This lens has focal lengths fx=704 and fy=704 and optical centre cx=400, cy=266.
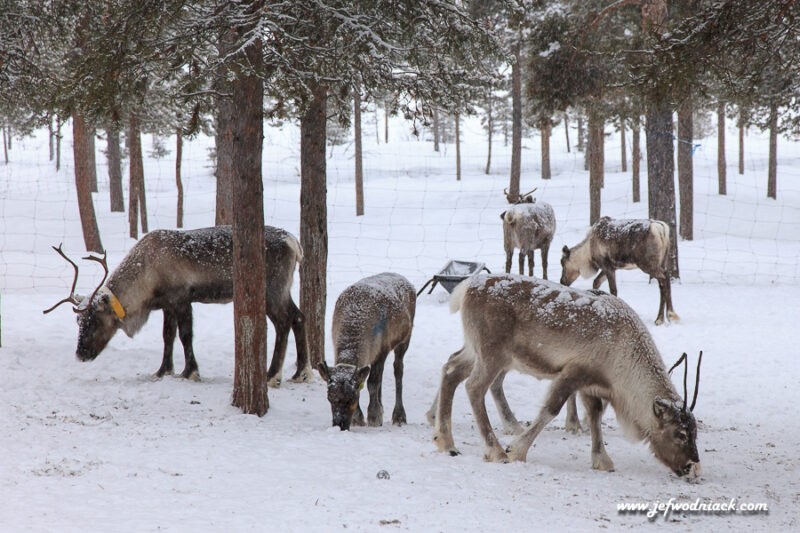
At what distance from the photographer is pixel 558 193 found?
32812 millimetres

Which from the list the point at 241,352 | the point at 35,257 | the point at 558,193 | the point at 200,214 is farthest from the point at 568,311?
the point at 558,193

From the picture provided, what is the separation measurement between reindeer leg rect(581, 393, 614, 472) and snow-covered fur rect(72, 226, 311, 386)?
357 cm

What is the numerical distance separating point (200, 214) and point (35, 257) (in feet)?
43.4

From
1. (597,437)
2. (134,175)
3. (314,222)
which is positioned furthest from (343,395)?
(134,175)

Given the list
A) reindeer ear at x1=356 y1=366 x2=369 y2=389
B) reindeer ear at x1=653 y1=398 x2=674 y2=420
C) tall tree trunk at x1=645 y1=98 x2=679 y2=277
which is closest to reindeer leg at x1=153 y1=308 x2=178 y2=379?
reindeer ear at x1=356 y1=366 x2=369 y2=389

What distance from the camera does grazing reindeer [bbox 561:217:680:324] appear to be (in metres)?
11.2

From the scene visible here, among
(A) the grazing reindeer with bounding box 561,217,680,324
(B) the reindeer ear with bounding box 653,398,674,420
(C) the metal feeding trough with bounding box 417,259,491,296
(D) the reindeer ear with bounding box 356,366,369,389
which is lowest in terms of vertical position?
(B) the reindeer ear with bounding box 653,398,674,420

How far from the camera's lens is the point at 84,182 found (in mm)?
17453

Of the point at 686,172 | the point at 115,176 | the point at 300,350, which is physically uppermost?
the point at 115,176

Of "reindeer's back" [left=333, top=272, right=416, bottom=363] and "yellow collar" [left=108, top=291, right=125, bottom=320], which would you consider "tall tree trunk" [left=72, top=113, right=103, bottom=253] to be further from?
"reindeer's back" [left=333, top=272, right=416, bottom=363]

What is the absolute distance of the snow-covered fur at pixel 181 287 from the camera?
313 inches

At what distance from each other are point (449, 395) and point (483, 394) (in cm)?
38

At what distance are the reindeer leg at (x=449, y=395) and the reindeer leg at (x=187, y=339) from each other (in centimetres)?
318

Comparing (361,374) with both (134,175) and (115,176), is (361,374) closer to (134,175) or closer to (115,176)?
(134,175)
